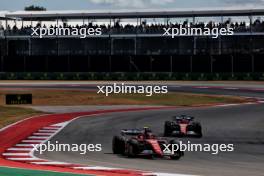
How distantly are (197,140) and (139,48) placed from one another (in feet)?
177

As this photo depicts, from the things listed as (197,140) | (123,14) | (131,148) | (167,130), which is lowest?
(197,140)

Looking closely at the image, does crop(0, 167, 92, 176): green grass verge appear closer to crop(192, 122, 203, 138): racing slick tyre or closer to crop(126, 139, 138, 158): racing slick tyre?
crop(126, 139, 138, 158): racing slick tyre

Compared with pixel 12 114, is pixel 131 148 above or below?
above

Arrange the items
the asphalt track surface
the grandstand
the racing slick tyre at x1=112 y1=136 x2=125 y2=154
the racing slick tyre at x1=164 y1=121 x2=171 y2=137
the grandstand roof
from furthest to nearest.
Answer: the grandstand roof → the grandstand → the racing slick tyre at x1=164 y1=121 x2=171 y2=137 → the racing slick tyre at x1=112 y1=136 x2=125 y2=154 → the asphalt track surface

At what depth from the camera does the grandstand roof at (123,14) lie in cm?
7238

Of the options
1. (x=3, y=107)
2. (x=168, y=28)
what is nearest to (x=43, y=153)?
(x=3, y=107)

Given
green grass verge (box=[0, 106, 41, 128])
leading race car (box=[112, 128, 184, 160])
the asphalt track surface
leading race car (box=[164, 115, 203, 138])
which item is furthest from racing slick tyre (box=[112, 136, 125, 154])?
green grass verge (box=[0, 106, 41, 128])

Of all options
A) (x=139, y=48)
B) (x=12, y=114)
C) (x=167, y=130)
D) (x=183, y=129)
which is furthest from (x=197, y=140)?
(x=139, y=48)

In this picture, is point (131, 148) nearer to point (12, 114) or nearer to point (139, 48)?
point (12, 114)

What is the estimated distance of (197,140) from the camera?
21.5 metres

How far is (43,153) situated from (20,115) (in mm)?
13901

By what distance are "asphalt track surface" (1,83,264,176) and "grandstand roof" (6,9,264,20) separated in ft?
115

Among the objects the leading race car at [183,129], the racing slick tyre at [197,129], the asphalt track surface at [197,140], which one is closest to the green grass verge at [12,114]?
the asphalt track surface at [197,140]

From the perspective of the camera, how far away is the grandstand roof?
72.4 m
